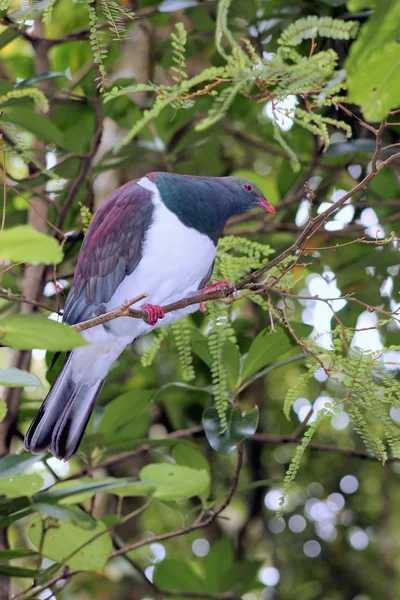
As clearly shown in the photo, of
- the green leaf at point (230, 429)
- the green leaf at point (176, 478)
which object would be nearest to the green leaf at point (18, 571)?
the green leaf at point (176, 478)

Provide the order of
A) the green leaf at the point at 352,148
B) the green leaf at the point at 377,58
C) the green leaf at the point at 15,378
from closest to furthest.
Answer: the green leaf at the point at 377,58 → the green leaf at the point at 15,378 → the green leaf at the point at 352,148

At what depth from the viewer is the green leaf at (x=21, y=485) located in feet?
4.58

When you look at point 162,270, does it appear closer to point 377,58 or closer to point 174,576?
point 174,576

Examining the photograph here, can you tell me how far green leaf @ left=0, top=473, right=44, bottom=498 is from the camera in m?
1.40

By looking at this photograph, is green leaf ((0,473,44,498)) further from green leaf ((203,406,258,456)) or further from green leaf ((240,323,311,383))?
green leaf ((240,323,311,383))

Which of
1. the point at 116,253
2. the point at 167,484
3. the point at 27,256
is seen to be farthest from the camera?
the point at 116,253

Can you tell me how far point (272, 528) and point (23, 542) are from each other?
146 cm

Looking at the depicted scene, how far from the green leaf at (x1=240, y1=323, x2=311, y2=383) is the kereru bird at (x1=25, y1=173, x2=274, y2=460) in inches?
7.9

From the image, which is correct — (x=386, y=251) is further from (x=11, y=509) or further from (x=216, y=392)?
(x=11, y=509)

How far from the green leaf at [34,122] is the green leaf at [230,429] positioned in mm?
991

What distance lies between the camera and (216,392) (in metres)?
1.69

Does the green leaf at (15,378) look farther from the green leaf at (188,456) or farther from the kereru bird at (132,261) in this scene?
the green leaf at (188,456)

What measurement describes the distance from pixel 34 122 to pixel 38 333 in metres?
1.48

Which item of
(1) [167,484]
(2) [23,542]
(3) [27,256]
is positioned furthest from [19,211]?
(2) [23,542]
